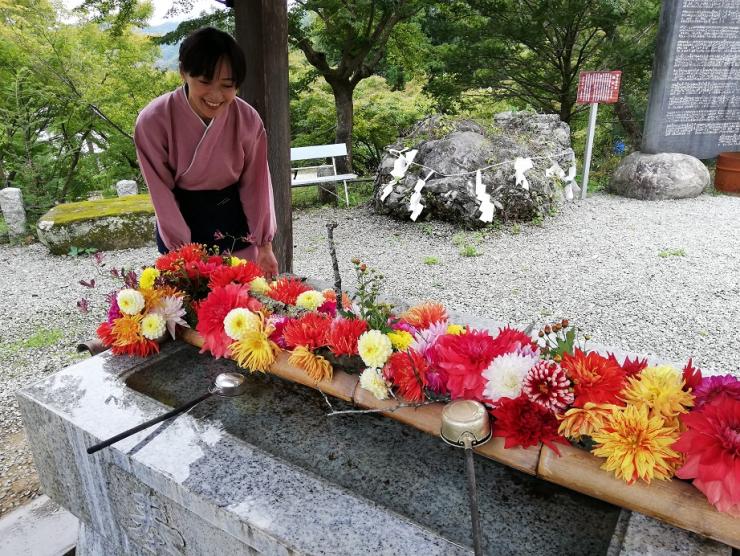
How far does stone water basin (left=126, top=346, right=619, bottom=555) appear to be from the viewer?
123 centimetres

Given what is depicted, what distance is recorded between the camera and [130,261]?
6.03 metres

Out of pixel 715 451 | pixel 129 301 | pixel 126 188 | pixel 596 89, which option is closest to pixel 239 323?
pixel 129 301

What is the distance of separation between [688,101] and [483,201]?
4.06 meters

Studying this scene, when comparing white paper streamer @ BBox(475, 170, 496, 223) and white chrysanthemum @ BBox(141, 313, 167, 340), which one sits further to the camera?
white paper streamer @ BBox(475, 170, 496, 223)

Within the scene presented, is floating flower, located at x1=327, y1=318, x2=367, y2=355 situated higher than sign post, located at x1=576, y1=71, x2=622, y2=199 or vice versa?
sign post, located at x1=576, y1=71, x2=622, y2=199

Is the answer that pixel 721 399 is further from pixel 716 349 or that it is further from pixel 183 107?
pixel 716 349

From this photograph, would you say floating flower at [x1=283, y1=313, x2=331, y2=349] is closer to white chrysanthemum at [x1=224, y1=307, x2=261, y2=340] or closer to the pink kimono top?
white chrysanthemum at [x1=224, y1=307, x2=261, y2=340]

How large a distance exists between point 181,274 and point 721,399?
1.78m

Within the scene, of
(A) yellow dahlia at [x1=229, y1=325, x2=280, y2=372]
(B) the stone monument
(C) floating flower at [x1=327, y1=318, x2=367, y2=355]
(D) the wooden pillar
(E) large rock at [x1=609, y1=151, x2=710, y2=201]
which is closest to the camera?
(C) floating flower at [x1=327, y1=318, x2=367, y2=355]

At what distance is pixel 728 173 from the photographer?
26.6ft

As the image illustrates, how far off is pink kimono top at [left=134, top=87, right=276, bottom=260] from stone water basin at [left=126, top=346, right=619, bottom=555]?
79cm

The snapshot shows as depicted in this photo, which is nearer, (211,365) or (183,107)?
(211,365)

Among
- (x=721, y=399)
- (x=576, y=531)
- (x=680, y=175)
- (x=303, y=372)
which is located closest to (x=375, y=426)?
(x=303, y=372)

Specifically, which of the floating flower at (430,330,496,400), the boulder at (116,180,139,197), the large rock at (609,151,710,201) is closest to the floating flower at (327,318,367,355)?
the floating flower at (430,330,496,400)
